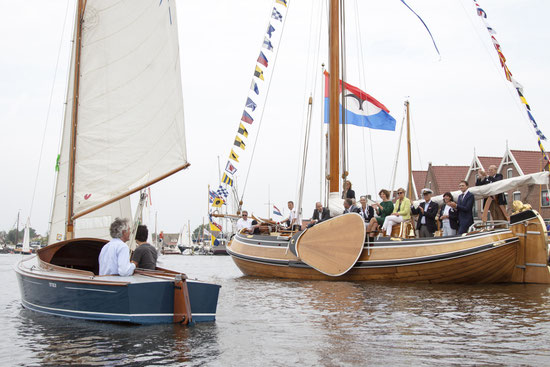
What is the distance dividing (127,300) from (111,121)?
4645 mm

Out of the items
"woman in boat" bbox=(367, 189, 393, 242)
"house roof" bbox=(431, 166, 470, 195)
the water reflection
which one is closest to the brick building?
"house roof" bbox=(431, 166, 470, 195)

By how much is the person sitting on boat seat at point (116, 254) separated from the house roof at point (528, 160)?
4190 cm

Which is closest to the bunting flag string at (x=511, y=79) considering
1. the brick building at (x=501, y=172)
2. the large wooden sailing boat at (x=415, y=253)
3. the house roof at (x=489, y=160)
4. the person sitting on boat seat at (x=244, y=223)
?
the large wooden sailing boat at (x=415, y=253)

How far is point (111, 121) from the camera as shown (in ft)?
38.0

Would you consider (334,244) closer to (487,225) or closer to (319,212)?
(319,212)

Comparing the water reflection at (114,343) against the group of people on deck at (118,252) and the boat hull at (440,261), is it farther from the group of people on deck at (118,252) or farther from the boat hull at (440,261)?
the boat hull at (440,261)

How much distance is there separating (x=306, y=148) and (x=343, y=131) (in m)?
9.20

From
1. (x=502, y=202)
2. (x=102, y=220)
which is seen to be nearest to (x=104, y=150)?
(x=102, y=220)

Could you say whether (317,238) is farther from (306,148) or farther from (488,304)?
(306,148)

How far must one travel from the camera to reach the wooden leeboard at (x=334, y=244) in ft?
52.4

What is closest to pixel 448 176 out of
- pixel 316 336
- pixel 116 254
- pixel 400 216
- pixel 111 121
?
pixel 400 216

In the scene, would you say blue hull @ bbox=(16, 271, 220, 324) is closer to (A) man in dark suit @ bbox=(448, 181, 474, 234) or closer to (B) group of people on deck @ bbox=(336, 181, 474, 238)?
(B) group of people on deck @ bbox=(336, 181, 474, 238)

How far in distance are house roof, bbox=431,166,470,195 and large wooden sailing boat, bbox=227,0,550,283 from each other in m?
41.3

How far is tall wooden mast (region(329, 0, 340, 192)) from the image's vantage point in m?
19.1
